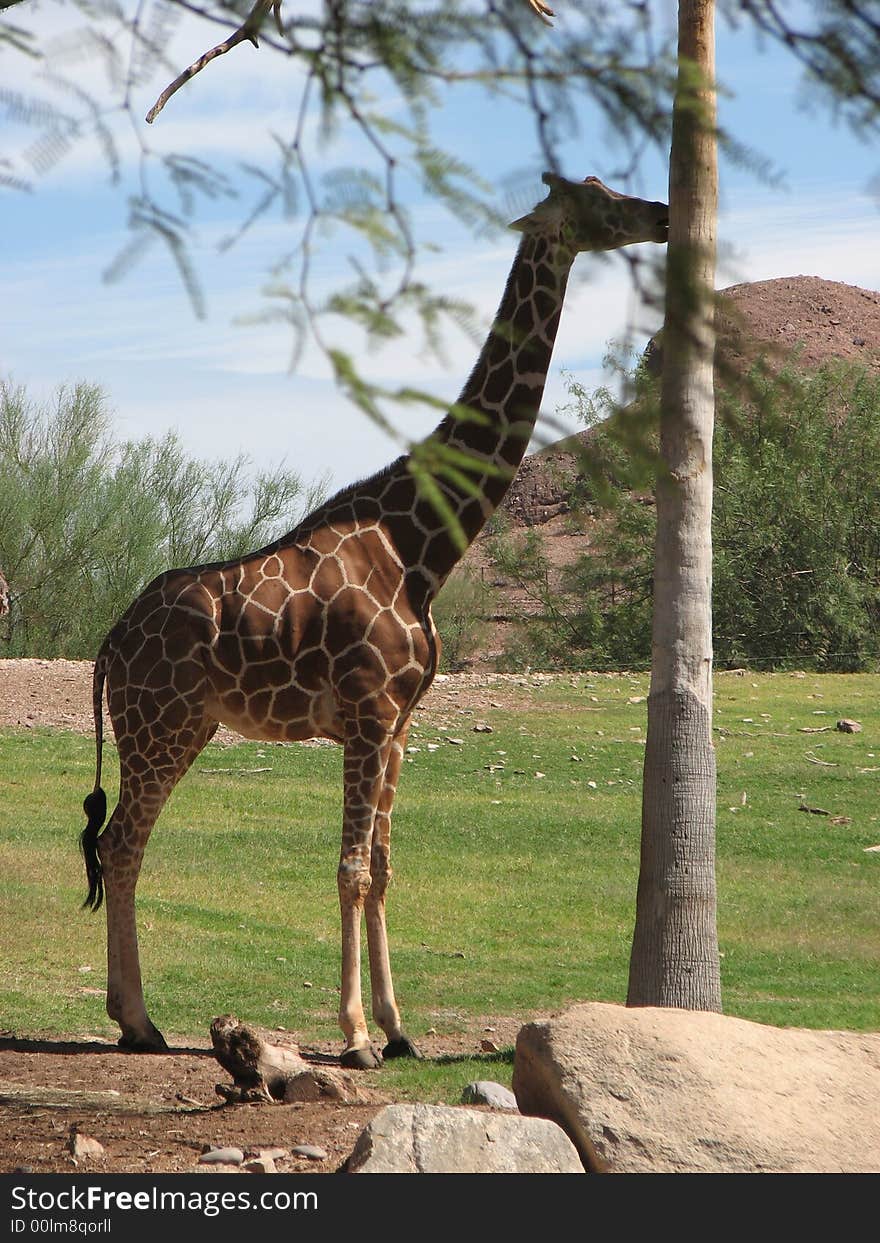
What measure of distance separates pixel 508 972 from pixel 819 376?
20.5 meters

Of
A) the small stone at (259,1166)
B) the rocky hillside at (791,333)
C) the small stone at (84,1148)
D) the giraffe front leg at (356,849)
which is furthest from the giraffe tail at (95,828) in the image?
the rocky hillside at (791,333)

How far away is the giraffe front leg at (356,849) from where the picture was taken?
20.9 ft

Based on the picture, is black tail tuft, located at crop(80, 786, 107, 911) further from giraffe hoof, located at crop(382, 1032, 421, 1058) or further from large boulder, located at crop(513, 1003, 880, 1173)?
large boulder, located at crop(513, 1003, 880, 1173)

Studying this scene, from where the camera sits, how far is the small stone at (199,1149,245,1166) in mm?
4605

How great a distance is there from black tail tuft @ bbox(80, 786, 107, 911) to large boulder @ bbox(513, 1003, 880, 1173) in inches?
102

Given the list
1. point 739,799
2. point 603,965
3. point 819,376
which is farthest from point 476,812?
point 819,376

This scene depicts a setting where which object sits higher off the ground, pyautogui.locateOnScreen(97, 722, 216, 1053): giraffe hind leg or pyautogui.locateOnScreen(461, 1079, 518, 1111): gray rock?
pyautogui.locateOnScreen(97, 722, 216, 1053): giraffe hind leg

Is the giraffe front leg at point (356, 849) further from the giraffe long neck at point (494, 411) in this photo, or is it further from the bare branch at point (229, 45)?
the bare branch at point (229, 45)

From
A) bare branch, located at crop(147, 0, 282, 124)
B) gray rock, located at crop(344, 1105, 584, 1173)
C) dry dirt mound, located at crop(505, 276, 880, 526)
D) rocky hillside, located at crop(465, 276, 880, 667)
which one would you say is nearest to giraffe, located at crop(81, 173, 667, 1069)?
gray rock, located at crop(344, 1105, 584, 1173)

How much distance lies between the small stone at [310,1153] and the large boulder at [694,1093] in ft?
2.31

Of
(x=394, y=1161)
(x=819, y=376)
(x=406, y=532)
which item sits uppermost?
(x=819, y=376)

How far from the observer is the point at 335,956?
A: 29.1 ft

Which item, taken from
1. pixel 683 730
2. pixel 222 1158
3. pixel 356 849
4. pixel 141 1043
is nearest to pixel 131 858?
pixel 141 1043
